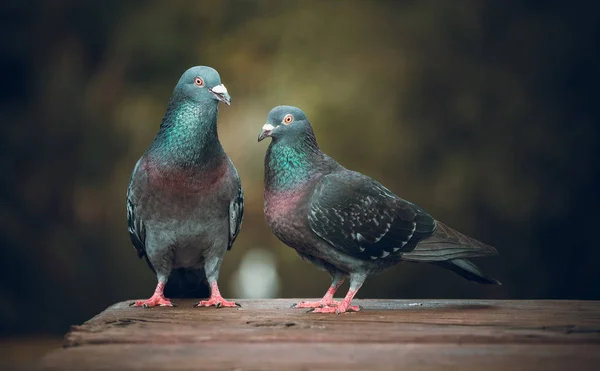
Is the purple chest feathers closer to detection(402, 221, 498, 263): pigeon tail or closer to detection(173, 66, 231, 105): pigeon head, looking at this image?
detection(173, 66, 231, 105): pigeon head

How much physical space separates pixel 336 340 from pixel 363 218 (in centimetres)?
98

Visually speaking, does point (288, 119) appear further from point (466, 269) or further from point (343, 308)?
point (466, 269)

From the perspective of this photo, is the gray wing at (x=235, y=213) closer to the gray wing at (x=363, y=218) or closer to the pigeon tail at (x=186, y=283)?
the pigeon tail at (x=186, y=283)

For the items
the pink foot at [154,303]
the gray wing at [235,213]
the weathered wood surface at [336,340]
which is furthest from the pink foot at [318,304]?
the pink foot at [154,303]

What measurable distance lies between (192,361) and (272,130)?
4.44 ft

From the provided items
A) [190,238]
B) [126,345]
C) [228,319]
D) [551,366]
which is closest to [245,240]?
[190,238]

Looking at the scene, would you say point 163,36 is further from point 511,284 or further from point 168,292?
point 511,284

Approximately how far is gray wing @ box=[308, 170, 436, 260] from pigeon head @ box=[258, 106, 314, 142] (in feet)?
0.73

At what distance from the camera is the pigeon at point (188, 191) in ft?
11.3

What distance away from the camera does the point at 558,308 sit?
3.36 m

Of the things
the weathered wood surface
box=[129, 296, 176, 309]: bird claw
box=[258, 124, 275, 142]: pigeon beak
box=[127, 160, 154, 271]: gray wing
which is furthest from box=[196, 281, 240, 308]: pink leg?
box=[258, 124, 275, 142]: pigeon beak

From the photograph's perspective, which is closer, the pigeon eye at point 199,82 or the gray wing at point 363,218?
the gray wing at point 363,218

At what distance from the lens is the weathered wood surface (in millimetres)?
2273

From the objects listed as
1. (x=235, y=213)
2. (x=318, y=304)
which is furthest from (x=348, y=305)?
(x=235, y=213)
